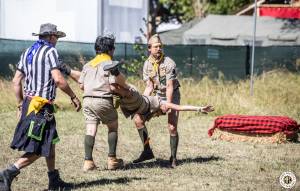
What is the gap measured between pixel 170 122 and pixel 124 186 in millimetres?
1664

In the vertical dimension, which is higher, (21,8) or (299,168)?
(21,8)

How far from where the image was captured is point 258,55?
76.9 ft

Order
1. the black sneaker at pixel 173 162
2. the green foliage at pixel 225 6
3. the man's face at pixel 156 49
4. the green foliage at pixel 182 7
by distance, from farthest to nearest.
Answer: the green foliage at pixel 225 6 < the green foliage at pixel 182 7 < the black sneaker at pixel 173 162 < the man's face at pixel 156 49

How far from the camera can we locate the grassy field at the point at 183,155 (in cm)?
764

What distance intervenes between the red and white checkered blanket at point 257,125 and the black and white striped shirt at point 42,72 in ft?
16.9

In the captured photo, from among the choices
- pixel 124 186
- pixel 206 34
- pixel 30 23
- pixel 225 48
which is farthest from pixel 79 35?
pixel 124 186

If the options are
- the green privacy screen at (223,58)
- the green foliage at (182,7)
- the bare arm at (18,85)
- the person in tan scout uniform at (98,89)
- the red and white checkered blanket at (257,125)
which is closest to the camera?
the bare arm at (18,85)

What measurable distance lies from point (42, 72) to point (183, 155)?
11.9ft

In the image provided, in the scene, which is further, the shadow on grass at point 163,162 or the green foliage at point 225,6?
the green foliage at point 225,6

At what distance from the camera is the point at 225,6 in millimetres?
43219

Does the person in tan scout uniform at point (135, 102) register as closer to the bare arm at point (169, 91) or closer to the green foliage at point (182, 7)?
the bare arm at point (169, 91)

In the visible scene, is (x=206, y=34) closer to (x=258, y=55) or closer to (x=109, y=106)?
(x=258, y=55)

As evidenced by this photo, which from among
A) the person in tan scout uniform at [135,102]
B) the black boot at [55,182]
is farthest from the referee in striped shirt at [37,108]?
the person in tan scout uniform at [135,102]

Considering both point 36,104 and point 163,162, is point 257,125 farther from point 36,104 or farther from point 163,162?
point 36,104
